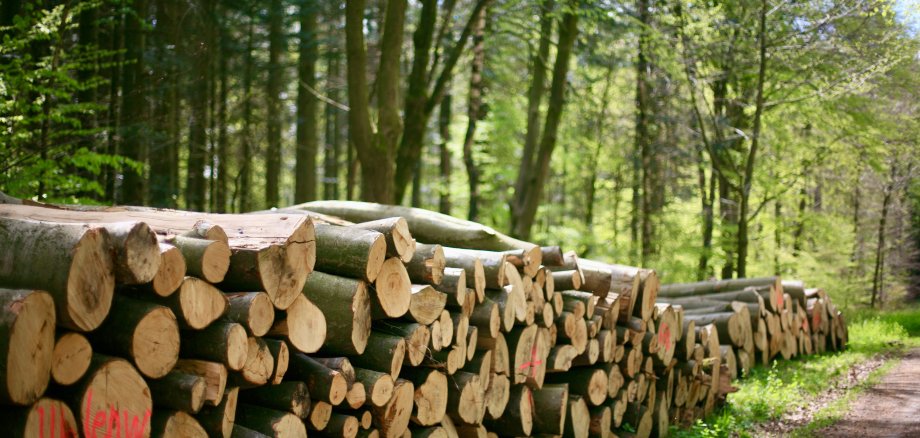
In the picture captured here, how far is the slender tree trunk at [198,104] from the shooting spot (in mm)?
13562

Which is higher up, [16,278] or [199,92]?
[199,92]

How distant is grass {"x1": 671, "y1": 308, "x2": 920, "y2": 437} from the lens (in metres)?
9.05

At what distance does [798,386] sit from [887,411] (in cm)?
166

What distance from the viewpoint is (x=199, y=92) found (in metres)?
17.0

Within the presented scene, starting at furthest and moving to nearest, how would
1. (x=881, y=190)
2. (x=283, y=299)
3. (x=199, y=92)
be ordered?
(x=881, y=190), (x=199, y=92), (x=283, y=299)

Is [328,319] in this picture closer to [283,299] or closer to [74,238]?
[283,299]

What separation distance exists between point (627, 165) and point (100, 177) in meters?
17.7

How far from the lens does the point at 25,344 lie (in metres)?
3.11

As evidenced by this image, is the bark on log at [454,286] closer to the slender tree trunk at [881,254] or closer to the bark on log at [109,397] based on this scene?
the bark on log at [109,397]

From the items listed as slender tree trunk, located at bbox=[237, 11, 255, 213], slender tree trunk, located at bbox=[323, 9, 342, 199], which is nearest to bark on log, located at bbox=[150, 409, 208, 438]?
slender tree trunk, located at bbox=[237, 11, 255, 213]

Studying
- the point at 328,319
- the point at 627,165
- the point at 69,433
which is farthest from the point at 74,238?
the point at 627,165

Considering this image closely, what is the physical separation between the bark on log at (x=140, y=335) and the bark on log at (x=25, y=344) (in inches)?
15.7

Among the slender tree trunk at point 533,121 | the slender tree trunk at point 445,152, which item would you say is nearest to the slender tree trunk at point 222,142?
the slender tree trunk at point 533,121

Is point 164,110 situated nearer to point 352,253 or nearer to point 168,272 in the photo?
point 352,253
